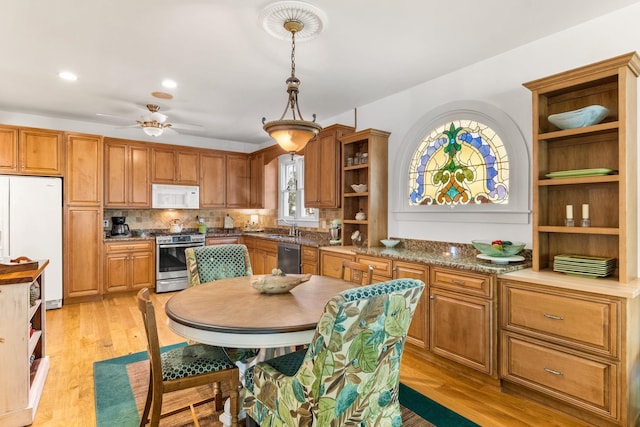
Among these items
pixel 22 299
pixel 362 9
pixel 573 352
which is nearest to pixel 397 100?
pixel 362 9

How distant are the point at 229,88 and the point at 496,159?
9.24 ft

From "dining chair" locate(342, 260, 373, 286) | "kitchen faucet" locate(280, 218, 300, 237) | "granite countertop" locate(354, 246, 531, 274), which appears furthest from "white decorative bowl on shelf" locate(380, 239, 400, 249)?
"kitchen faucet" locate(280, 218, 300, 237)

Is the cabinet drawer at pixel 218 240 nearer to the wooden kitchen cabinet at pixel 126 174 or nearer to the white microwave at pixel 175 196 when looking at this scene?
the white microwave at pixel 175 196

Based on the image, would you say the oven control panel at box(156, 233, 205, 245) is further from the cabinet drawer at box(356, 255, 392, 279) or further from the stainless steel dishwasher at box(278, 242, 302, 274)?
the cabinet drawer at box(356, 255, 392, 279)

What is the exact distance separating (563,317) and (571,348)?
19 centimetres

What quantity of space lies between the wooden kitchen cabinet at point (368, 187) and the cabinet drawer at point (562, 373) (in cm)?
179

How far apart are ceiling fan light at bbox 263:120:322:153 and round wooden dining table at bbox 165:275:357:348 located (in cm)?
99

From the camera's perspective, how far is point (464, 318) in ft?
8.66

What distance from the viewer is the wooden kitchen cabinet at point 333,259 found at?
148 inches

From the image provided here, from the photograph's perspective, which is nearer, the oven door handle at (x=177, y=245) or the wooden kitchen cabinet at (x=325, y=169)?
the wooden kitchen cabinet at (x=325, y=169)

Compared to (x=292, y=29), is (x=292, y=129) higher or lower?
lower

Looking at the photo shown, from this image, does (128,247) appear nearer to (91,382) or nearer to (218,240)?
(218,240)

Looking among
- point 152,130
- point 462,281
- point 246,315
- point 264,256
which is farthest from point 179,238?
point 462,281

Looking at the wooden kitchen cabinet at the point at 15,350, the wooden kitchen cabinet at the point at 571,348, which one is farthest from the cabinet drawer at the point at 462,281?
the wooden kitchen cabinet at the point at 15,350
